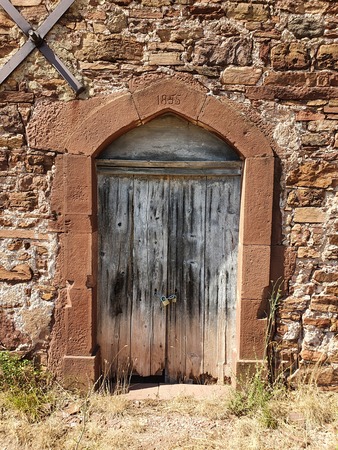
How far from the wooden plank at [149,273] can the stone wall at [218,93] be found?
2.46 ft

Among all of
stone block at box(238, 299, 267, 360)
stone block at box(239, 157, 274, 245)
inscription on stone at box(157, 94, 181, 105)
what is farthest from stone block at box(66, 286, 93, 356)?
inscription on stone at box(157, 94, 181, 105)

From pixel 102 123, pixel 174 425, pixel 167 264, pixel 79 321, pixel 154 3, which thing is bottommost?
pixel 174 425

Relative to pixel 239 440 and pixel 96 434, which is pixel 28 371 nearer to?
pixel 96 434

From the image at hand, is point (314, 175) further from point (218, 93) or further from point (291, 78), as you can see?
point (218, 93)

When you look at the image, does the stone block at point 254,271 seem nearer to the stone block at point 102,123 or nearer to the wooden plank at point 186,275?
the wooden plank at point 186,275

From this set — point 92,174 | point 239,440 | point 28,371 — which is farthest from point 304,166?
point 28,371

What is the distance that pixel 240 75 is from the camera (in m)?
3.62

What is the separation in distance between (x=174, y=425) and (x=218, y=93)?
2.81 m

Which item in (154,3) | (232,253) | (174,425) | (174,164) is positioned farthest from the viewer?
(232,253)

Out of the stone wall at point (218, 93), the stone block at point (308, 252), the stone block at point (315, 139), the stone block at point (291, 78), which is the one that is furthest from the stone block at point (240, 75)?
the stone block at point (308, 252)

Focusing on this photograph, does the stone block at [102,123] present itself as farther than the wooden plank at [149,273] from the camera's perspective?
No

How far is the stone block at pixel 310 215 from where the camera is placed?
370cm

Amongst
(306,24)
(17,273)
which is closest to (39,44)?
(17,273)

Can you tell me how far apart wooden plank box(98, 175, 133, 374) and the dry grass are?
0.46m
